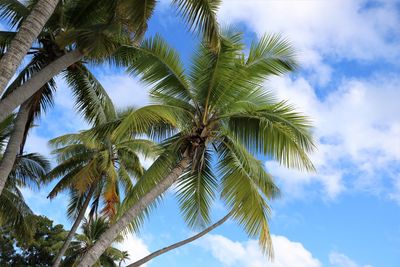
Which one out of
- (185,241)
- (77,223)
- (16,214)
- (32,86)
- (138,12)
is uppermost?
(77,223)

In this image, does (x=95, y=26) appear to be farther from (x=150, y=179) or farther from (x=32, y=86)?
(x=150, y=179)

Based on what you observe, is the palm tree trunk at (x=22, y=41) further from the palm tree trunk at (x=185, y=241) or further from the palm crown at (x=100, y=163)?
the palm crown at (x=100, y=163)

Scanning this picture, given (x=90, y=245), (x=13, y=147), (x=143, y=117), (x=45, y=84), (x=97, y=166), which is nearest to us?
(x=143, y=117)

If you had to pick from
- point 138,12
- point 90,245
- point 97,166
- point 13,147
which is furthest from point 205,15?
point 90,245

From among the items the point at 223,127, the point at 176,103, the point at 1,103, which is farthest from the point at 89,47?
the point at 223,127

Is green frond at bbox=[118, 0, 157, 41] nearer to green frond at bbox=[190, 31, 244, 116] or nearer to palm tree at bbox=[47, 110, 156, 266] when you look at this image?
green frond at bbox=[190, 31, 244, 116]

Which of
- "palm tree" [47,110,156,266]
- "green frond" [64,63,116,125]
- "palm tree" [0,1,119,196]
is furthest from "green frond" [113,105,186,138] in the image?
"palm tree" [47,110,156,266]

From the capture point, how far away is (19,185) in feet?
67.5

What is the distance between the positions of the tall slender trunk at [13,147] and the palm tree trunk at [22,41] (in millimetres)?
3634

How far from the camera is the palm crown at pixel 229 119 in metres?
11.5

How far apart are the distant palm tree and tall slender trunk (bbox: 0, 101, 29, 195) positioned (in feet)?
19.2

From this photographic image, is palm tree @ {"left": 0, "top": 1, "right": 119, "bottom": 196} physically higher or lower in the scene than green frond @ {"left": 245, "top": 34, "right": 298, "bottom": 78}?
lower

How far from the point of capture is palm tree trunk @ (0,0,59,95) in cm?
768

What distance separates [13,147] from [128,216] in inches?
117
